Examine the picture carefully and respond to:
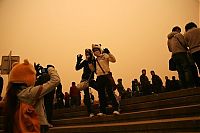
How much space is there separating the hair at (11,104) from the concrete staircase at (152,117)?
96.6 inches

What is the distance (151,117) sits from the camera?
583 cm

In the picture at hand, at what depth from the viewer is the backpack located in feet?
9.64

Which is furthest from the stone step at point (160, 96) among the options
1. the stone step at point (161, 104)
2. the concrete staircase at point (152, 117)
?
the stone step at point (161, 104)

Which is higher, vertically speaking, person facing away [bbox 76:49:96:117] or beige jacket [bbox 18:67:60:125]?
person facing away [bbox 76:49:96:117]

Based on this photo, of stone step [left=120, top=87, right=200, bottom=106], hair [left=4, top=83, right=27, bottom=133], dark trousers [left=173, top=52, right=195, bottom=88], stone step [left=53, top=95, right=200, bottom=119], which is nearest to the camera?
hair [left=4, top=83, right=27, bottom=133]

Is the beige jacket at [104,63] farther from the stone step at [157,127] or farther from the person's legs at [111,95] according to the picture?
the stone step at [157,127]

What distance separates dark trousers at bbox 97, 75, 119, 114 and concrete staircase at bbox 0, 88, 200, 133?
25cm

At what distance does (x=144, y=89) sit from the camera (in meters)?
9.70

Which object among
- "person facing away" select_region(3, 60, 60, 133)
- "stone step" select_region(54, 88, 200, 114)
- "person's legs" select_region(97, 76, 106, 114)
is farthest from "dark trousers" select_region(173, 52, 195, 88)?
"person facing away" select_region(3, 60, 60, 133)

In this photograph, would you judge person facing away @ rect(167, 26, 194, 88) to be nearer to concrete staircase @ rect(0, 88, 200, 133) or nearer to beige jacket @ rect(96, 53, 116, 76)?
concrete staircase @ rect(0, 88, 200, 133)

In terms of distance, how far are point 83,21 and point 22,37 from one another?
10.3 feet

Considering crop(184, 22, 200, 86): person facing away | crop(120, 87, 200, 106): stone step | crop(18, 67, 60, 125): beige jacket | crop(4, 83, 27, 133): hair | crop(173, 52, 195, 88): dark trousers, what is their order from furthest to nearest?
crop(173, 52, 195, 88): dark trousers → crop(184, 22, 200, 86): person facing away → crop(120, 87, 200, 106): stone step → crop(18, 67, 60, 125): beige jacket → crop(4, 83, 27, 133): hair

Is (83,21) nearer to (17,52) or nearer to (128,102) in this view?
(17,52)

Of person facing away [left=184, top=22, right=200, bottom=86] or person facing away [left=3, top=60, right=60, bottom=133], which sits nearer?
person facing away [left=3, top=60, right=60, bottom=133]
